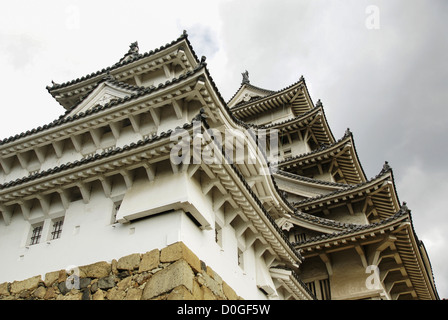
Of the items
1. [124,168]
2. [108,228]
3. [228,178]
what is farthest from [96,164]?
[228,178]

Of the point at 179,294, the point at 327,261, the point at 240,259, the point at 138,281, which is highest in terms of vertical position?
the point at 327,261

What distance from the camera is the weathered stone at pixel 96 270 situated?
9.65m

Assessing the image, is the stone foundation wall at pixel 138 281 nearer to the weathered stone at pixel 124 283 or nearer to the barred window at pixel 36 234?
the weathered stone at pixel 124 283

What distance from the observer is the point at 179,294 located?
27.7ft

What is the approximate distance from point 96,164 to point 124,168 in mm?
695

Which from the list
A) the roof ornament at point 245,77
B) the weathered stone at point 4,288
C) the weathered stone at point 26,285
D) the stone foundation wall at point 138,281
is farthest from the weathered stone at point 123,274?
the roof ornament at point 245,77

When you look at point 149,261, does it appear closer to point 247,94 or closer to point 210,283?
point 210,283

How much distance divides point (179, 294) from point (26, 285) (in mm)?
4391

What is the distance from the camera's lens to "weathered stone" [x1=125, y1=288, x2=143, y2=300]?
8.95 meters

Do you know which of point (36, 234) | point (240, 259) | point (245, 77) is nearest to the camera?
point (36, 234)

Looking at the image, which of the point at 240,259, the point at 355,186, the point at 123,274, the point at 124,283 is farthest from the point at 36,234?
the point at 355,186

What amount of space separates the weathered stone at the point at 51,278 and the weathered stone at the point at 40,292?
0.14 metres

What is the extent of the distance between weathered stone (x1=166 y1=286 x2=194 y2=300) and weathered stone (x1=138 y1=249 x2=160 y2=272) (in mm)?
824
